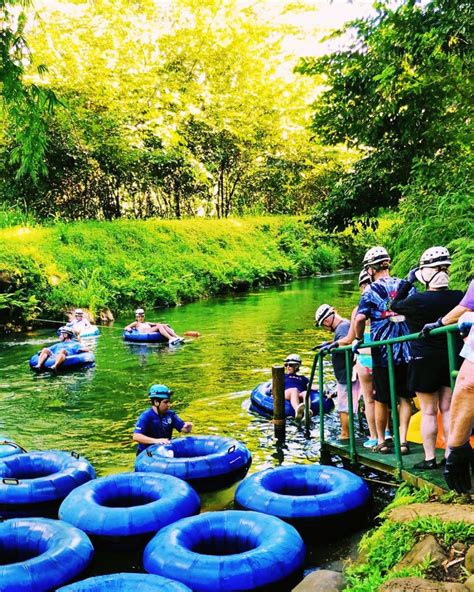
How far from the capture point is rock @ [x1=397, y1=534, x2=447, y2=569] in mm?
4121

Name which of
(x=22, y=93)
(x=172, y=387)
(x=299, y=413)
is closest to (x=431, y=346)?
(x=22, y=93)

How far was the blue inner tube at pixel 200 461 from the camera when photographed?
7625 mm

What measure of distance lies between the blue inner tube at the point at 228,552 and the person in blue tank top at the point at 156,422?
108 inches

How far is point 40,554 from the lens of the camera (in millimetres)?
5480

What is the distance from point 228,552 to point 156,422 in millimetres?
A: 3119

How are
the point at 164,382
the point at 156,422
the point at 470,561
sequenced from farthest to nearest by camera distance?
the point at 164,382
the point at 156,422
the point at 470,561

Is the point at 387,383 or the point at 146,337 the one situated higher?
the point at 387,383

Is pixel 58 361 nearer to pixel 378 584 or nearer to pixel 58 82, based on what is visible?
pixel 378 584

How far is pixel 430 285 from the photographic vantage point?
5.61 meters

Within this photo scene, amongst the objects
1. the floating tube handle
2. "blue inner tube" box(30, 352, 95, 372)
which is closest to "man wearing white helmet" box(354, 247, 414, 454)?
the floating tube handle

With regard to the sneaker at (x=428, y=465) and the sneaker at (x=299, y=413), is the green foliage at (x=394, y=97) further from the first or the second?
the sneaker at (x=428, y=465)

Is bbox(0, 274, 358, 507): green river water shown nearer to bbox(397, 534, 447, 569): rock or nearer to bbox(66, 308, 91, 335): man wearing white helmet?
bbox(66, 308, 91, 335): man wearing white helmet

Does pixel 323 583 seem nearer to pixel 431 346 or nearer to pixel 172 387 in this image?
pixel 431 346

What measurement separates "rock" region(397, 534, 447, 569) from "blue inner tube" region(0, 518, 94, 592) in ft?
8.55
